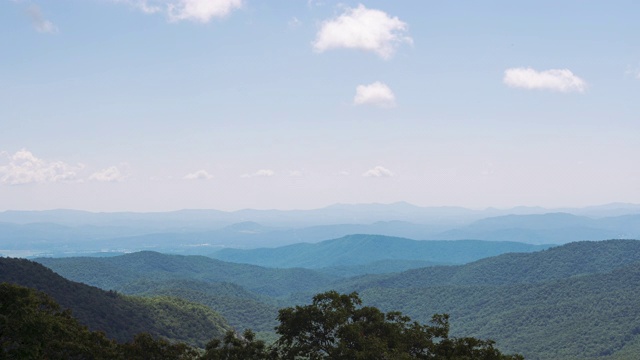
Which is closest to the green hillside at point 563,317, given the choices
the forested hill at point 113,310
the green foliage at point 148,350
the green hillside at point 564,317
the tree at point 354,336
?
the green hillside at point 564,317

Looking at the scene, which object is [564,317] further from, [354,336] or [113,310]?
[354,336]

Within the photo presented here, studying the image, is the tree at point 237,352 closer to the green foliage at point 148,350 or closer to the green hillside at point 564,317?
the green foliage at point 148,350

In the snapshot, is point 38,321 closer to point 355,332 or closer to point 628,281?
point 355,332

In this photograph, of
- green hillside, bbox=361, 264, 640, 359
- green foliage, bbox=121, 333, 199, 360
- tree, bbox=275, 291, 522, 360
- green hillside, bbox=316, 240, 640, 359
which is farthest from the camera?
green hillside, bbox=361, 264, 640, 359

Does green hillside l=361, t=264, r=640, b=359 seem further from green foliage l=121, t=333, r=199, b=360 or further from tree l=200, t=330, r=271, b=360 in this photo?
A: green foliage l=121, t=333, r=199, b=360

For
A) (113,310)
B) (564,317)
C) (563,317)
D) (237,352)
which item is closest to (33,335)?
(237,352)

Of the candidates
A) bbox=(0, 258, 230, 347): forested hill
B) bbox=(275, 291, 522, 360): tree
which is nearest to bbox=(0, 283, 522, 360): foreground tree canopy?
bbox=(275, 291, 522, 360): tree
